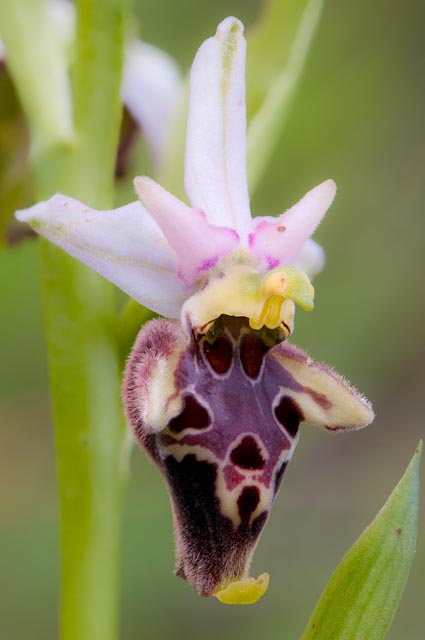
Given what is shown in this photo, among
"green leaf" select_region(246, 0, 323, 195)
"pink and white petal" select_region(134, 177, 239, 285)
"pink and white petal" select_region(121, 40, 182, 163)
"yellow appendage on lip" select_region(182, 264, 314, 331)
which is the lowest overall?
"yellow appendage on lip" select_region(182, 264, 314, 331)

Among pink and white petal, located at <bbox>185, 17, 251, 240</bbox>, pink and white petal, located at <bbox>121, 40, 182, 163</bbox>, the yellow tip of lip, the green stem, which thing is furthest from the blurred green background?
the yellow tip of lip

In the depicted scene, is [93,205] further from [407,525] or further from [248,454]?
[407,525]

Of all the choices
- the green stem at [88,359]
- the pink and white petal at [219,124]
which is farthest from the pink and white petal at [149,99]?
the pink and white petal at [219,124]

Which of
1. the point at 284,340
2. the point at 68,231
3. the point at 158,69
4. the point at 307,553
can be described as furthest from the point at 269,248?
the point at 307,553

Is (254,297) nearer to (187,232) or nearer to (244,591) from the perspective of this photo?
(187,232)

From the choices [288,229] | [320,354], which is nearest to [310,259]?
[288,229]

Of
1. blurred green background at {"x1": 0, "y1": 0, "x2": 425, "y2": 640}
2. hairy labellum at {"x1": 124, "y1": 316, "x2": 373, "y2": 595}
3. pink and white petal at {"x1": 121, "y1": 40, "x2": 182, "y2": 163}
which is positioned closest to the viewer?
hairy labellum at {"x1": 124, "y1": 316, "x2": 373, "y2": 595}

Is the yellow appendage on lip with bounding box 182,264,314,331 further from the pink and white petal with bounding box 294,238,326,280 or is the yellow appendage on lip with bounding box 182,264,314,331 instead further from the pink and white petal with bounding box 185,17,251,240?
the pink and white petal with bounding box 294,238,326,280
